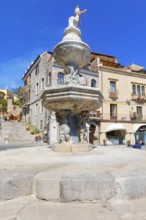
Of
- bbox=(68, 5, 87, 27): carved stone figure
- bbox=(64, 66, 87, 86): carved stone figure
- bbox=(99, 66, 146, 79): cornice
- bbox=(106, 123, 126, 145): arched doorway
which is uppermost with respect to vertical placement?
bbox=(99, 66, 146, 79): cornice

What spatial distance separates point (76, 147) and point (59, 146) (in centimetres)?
52

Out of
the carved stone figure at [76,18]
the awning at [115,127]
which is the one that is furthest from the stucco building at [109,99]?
the carved stone figure at [76,18]

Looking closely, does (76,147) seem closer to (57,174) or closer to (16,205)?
(57,174)

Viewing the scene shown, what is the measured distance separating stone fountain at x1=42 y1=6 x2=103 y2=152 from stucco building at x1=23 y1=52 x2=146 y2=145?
1691cm

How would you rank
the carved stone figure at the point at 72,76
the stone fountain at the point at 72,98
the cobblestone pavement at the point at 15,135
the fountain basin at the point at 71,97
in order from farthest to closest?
the cobblestone pavement at the point at 15,135
the carved stone figure at the point at 72,76
the stone fountain at the point at 72,98
the fountain basin at the point at 71,97

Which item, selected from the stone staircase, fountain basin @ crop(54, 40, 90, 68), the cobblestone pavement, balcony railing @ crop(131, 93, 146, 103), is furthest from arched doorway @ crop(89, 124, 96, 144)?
fountain basin @ crop(54, 40, 90, 68)

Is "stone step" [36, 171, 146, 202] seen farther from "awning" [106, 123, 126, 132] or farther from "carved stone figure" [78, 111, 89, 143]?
"awning" [106, 123, 126, 132]

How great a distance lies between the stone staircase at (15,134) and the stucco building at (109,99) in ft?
7.68

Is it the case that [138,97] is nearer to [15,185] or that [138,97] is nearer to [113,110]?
[113,110]

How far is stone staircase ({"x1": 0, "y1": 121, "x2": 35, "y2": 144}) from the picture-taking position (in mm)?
21688

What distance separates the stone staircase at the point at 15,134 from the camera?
71.2 feet

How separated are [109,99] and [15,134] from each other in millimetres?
14894

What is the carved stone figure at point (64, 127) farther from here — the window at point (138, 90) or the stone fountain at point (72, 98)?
the window at point (138, 90)

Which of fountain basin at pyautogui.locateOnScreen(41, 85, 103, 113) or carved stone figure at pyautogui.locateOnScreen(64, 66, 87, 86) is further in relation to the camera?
carved stone figure at pyautogui.locateOnScreen(64, 66, 87, 86)
